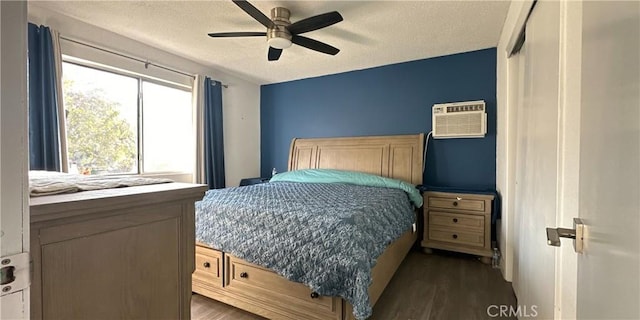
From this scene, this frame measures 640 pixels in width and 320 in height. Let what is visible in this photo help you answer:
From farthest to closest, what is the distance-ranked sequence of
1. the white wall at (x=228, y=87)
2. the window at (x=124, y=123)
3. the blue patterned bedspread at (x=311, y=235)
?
the window at (x=124, y=123), the white wall at (x=228, y=87), the blue patterned bedspread at (x=311, y=235)

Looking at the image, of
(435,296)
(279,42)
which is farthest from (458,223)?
(279,42)

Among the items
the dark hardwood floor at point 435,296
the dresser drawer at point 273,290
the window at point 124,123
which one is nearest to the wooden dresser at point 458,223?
the dark hardwood floor at point 435,296

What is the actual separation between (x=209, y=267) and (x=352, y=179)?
1.88 metres

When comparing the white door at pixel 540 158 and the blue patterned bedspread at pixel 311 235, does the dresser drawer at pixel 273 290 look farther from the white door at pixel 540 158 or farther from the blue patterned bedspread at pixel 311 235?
the white door at pixel 540 158

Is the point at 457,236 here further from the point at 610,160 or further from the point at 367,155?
the point at 610,160

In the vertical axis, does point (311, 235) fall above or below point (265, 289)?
above

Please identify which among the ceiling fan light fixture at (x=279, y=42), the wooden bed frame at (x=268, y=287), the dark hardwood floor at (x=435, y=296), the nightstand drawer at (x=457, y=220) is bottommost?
the dark hardwood floor at (x=435, y=296)

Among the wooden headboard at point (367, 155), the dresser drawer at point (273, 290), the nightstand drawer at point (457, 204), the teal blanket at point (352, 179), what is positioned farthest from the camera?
the wooden headboard at point (367, 155)

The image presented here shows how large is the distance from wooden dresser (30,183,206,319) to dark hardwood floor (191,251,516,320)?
138cm

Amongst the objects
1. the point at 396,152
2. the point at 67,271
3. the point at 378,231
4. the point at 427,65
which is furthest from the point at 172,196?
the point at 427,65

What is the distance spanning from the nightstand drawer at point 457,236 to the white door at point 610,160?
2.28 m

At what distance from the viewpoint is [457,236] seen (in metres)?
2.95

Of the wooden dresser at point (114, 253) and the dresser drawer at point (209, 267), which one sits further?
the dresser drawer at point (209, 267)

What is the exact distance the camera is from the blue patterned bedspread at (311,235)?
152cm
